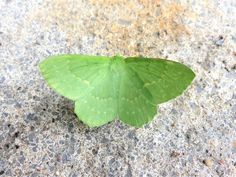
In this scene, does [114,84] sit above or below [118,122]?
above

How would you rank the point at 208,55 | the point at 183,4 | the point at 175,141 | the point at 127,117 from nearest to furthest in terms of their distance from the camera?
1. the point at 127,117
2. the point at 175,141
3. the point at 208,55
4. the point at 183,4

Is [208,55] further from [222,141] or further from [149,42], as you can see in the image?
[222,141]

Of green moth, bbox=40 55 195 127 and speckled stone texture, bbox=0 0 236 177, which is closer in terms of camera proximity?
green moth, bbox=40 55 195 127

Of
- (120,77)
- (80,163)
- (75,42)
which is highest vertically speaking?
(120,77)

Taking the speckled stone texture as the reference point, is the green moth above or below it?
above

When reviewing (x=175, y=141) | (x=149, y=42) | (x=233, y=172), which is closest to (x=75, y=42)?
(x=149, y=42)

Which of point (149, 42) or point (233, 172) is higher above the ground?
point (149, 42)
